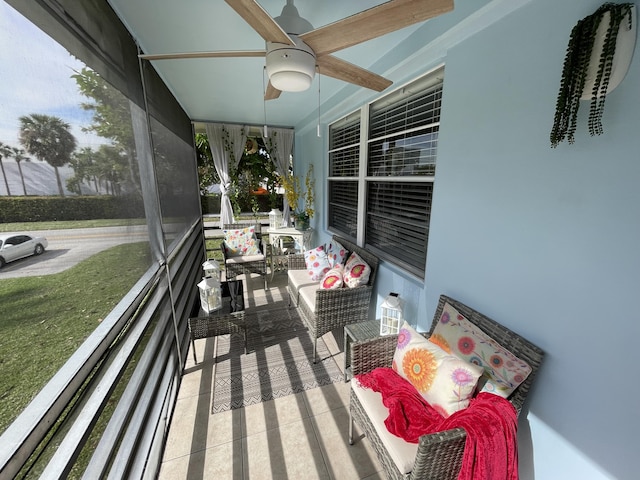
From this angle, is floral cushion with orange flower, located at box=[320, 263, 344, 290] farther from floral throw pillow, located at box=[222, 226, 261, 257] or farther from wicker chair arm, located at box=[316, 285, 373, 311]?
floral throw pillow, located at box=[222, 226, 261, 257]

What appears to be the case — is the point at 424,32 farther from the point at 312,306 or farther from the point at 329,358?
the point at 329,358

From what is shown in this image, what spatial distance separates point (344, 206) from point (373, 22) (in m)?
2.41

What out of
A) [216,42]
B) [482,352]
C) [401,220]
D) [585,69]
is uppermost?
[216,42]

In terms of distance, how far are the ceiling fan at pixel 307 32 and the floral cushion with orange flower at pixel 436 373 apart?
148 cm

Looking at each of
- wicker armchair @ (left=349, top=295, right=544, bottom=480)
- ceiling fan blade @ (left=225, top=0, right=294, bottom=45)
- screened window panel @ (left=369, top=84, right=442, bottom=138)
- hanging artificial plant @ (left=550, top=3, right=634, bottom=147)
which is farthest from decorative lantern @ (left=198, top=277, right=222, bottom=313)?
hanging artificial plant @ (left=550, top=3, right=634, bottom=147)

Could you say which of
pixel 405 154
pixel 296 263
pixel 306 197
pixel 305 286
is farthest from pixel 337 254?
pixel 306 197

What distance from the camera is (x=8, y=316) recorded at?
70 cm

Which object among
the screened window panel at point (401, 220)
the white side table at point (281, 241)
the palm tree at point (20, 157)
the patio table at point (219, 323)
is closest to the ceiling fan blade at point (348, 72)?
the screened window panel at point (401, 220)

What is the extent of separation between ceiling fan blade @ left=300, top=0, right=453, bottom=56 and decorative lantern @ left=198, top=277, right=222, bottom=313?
182 cm

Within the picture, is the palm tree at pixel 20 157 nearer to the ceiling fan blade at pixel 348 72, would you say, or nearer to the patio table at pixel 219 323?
the ceiling fan blade at pixel 348 72

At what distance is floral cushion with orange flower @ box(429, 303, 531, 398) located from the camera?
117 cm

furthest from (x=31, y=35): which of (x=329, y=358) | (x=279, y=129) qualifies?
(x=279, y=129)

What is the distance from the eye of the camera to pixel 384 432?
1.23 meters

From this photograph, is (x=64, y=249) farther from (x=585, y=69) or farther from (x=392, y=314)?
(x=585, y=69)
